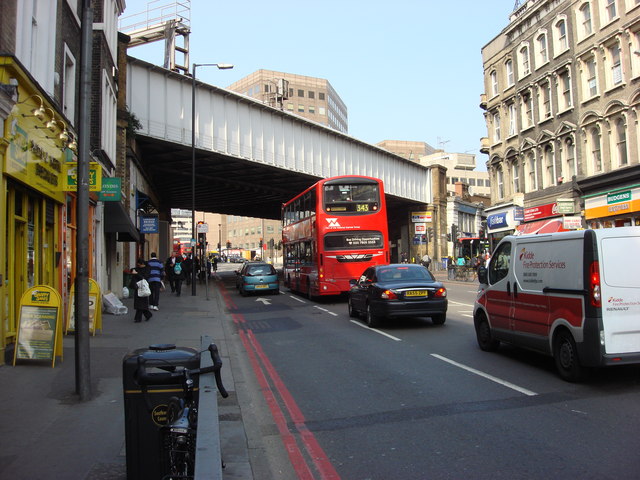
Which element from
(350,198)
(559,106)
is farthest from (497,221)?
(350,198)

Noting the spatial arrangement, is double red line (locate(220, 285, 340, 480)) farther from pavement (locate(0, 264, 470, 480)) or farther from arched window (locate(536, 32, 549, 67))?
arched window (locate(536, 32, 549, 67))

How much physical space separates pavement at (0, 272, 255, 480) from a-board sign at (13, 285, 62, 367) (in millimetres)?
210

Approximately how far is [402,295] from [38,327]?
24.3 feet

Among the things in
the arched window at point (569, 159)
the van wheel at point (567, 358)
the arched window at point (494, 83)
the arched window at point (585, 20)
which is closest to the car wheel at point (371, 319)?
the van wheel at point (567, 358)

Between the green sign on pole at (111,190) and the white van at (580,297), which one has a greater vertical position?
the green sign on pole at (111,190)

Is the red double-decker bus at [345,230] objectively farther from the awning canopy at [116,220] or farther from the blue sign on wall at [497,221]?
the blue sign on wall at [497,221]

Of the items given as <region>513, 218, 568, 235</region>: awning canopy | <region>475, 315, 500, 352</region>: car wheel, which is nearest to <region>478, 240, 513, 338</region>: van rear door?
<region>475, 315, 500, 352</region>: car wheel

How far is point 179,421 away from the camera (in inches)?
136

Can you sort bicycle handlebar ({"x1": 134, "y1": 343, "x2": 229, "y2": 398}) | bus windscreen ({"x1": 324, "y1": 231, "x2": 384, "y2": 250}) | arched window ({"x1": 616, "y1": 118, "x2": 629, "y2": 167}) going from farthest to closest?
arched window ({"x1": 616, "y1": 118, "x2": 629, "y2": 167}) → bus windscreen ({"x1": 324, "y1": 231, "x2": 384, "y2": 250}) → bicycle handlebar ({"x1": 134, "y1": 343, "x2": 229, "y2": 398})

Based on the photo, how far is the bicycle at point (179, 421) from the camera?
3.41 m

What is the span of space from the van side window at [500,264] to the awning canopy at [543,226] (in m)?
20.6

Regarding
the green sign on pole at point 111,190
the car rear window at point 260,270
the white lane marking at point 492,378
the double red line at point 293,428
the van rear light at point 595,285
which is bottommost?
the double red line at point 293,428

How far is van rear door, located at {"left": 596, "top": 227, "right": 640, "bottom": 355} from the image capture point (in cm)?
666

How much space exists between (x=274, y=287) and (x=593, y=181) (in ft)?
53.2
